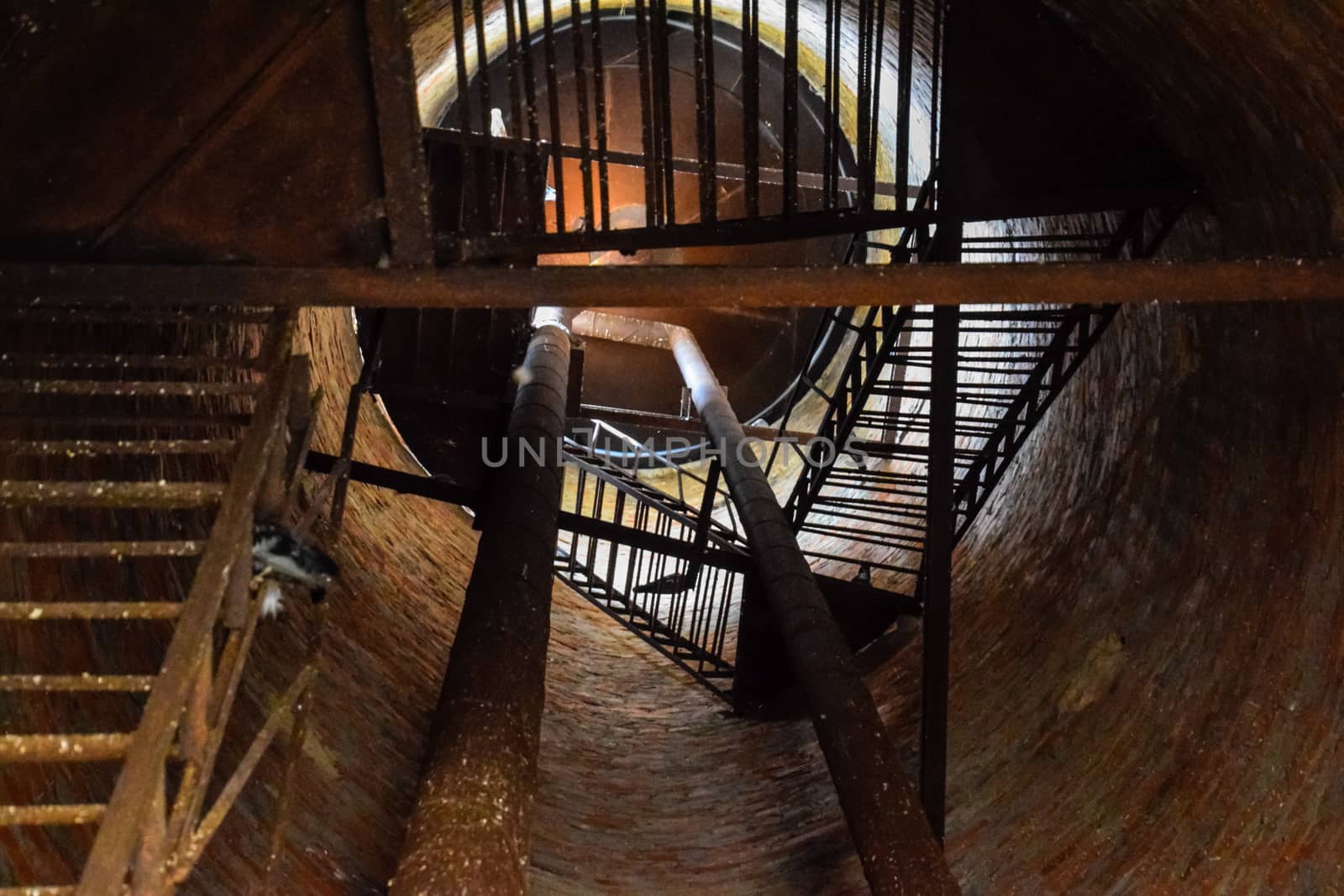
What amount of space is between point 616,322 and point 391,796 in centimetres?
908

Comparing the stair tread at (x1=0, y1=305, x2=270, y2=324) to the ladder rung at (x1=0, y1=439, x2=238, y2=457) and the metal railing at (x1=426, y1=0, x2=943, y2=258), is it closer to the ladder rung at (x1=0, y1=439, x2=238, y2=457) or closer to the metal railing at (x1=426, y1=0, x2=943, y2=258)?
the ladder rung at (x1=0, y1=439, x2=238, y2=457)

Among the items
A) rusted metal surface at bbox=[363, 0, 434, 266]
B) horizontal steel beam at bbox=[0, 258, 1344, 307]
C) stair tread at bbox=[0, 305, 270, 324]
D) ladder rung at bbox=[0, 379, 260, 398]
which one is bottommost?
ladder rung at bbox=[0, 379, 260, 398]

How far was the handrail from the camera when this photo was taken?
224cm

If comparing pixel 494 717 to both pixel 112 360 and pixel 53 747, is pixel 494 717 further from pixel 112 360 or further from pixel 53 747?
pixel 53 747

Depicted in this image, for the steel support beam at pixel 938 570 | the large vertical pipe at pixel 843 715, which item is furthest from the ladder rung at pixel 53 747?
the steel support beam at pixel 938 570

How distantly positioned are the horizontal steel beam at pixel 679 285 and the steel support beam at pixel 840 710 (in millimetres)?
2324

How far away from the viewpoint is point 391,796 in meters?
5.26

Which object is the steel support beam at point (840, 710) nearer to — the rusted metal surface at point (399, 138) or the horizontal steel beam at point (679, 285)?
the horizontal steel beam at point (679, 285)

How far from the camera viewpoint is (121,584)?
12.8 feet

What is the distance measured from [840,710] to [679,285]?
2806 millimetres

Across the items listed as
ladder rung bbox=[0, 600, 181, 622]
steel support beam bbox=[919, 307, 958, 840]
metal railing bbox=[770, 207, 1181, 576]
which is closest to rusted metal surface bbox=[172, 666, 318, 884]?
ladder rung bbox=[0, 600, 181, 622]

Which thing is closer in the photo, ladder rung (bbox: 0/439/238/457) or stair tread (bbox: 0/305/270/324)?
ladder rung (bbox: 0/439/238/457)

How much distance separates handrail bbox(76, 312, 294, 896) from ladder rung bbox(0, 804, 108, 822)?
32 mm

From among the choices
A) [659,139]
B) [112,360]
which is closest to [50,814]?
[112,360]
